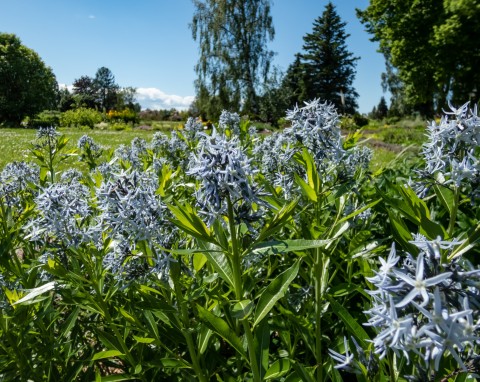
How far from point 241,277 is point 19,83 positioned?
46.8 metres

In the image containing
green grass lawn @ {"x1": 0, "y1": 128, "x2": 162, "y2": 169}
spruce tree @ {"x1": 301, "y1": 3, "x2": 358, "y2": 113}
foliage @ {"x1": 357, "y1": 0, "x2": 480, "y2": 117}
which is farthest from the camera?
spruce tree @ {"x1": 301, "y1": 3, "x2": 358, "y2": 113}

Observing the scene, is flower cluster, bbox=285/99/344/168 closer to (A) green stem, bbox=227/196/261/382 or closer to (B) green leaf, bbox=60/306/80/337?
(A) green stem, bbox=227/196/261/382

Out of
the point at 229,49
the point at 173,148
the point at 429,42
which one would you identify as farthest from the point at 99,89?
the point at 173,148

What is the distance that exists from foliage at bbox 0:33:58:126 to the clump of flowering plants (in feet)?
134

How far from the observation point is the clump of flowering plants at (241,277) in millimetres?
961

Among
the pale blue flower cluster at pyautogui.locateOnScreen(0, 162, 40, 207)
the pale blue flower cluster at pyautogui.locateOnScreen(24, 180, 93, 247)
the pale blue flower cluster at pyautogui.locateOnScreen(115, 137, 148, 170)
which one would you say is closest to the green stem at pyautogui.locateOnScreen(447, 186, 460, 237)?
the pale blue flower cluster at pyautogui.locateOnScreen(24, 180, 93, 247)

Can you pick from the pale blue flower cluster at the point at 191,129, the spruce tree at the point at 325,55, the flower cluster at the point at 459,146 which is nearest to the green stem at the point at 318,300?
the flower cluster at the point at 459,146

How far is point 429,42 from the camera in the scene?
2878 centimetres

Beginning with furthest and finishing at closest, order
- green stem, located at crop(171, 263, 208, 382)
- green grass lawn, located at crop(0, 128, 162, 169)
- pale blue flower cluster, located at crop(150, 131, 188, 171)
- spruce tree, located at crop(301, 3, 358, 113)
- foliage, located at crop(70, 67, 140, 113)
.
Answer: foliage, located at crop(70, 67, 140, 113)
spruce tree, located at crop(301, 3, 358, 113)
green grass lawn, located at crop(0, 128, 162, 169)
pale blue flower cluster, located at crop(150, 131, 188, 171)
green stem, located at crop(171, 263, 208, 382)

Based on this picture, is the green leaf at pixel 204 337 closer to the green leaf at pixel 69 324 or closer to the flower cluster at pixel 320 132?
the green leaf at pixel 69 324

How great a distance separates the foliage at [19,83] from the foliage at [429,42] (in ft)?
106

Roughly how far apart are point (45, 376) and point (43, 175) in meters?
1.50

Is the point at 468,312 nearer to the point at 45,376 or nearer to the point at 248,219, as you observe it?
the point at 248,219

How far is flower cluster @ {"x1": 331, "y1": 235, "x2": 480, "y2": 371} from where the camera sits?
33.6 inches
